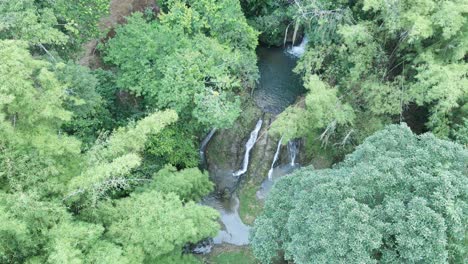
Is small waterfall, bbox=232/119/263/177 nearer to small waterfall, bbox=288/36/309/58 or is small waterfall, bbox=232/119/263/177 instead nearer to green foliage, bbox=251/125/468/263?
small waterfall, bbox=288/36/309/58

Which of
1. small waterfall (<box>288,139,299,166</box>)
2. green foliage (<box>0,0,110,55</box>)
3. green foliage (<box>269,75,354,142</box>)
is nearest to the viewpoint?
green foliage (<box>0,0,110,55</box>)

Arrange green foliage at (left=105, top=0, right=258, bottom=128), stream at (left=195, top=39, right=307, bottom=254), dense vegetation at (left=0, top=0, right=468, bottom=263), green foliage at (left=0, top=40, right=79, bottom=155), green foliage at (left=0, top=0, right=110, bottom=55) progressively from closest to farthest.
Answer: dense vegetation at (left=0, top=0, right=468, bottom=263), green foliage at (left=0, top=40, right=79, bottom=155), green foliage at (left=0, top=0, right=110, bottom=55), green foliage at (left=105, top=0, right=258, bottom=128), stream at (left=195, top=39, right=307, bottom=254)

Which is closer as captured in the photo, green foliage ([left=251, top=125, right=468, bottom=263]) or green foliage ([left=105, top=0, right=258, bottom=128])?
green foliage ([left=251, top=125, right=468, bottom=263])

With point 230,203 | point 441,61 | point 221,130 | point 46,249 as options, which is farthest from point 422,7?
point 46,249

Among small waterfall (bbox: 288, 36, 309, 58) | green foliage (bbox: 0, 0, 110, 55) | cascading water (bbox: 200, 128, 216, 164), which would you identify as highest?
green foliage (bbox: 0, 0, 110, 55)

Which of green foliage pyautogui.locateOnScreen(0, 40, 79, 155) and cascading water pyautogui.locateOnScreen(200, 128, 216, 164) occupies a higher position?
green foliage pyautogui.locateOnScreen(0, 40, 79, 155)

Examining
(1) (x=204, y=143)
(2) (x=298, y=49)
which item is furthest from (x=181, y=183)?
(2) (x=298, y=49)

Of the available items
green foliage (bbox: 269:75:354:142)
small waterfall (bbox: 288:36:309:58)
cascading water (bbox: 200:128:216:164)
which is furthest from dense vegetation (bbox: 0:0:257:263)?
small waterfall (bbox: 288:36:309:58)

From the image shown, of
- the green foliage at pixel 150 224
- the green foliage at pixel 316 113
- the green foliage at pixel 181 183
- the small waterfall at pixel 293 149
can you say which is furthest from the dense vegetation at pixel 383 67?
the green foliage at pixel 150 224
